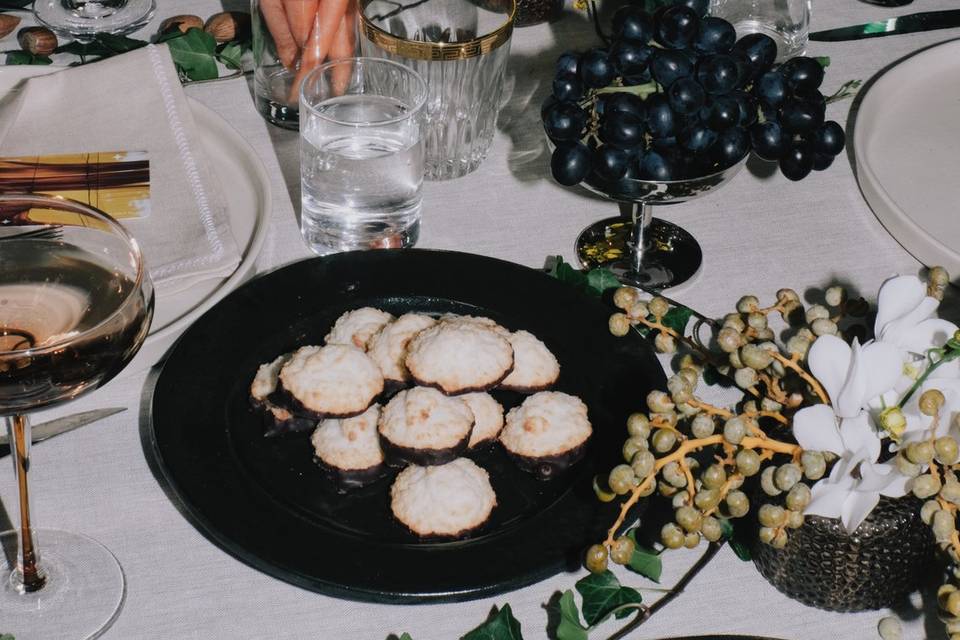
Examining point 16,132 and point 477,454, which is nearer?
point 477,454

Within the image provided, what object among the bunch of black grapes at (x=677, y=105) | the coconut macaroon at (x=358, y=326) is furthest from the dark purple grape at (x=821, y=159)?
the coconut macaroon at (x=358, y=326)

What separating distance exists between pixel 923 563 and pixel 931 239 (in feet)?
1.35

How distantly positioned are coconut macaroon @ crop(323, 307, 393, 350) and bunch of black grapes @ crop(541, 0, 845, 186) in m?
0.19

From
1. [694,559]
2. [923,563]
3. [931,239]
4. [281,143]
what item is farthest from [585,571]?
[281,143]

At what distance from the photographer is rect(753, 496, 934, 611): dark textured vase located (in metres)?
0.72

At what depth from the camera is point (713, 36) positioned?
3.08 ft

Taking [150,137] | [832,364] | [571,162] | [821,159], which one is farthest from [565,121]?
[150,137]

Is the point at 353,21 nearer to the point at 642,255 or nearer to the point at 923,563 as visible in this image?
the point at 642,255

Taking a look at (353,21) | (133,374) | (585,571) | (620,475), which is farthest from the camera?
(353,21)

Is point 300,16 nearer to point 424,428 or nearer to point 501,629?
point 424,428

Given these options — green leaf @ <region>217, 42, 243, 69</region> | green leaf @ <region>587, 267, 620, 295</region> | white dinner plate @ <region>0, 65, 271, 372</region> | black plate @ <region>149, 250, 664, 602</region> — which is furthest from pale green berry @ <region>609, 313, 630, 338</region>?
green leaf @ <region>217, 42, 243, 69</region>

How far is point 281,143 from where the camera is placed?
1223mm

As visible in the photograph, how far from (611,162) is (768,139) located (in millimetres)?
143

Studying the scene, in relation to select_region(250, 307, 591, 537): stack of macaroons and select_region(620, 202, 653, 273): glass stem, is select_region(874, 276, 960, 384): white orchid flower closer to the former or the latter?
select_region(250, 307, 591, 537): stack of macaroons
